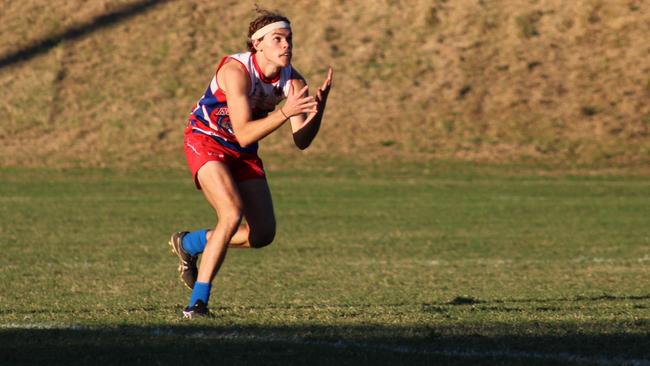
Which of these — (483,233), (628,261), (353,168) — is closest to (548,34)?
(353,168)

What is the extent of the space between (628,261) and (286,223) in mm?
6302

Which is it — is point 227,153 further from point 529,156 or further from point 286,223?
point 529,156

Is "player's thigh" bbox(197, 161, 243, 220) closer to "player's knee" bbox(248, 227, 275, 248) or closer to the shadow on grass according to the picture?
"player's knee" bbox(248, 227, 275, 248)

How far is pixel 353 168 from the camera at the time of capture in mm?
30266

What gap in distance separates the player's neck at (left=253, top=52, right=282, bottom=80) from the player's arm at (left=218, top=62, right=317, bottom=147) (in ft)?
0.47

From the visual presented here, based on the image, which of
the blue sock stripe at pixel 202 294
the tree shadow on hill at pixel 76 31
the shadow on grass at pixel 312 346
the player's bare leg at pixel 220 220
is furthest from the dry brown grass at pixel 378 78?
the shadow on grass at pixel 312 346

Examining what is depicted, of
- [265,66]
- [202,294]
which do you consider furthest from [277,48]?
[202,294]

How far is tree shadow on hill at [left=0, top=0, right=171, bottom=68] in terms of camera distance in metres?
39.7

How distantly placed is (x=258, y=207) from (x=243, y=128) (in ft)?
2.68

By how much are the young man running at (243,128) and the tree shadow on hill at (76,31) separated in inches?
1251

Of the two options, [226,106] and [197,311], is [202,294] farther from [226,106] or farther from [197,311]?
[226,106]

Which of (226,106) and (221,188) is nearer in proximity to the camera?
(221,188)

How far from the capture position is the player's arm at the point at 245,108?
8.14m

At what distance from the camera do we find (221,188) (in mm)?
8594
